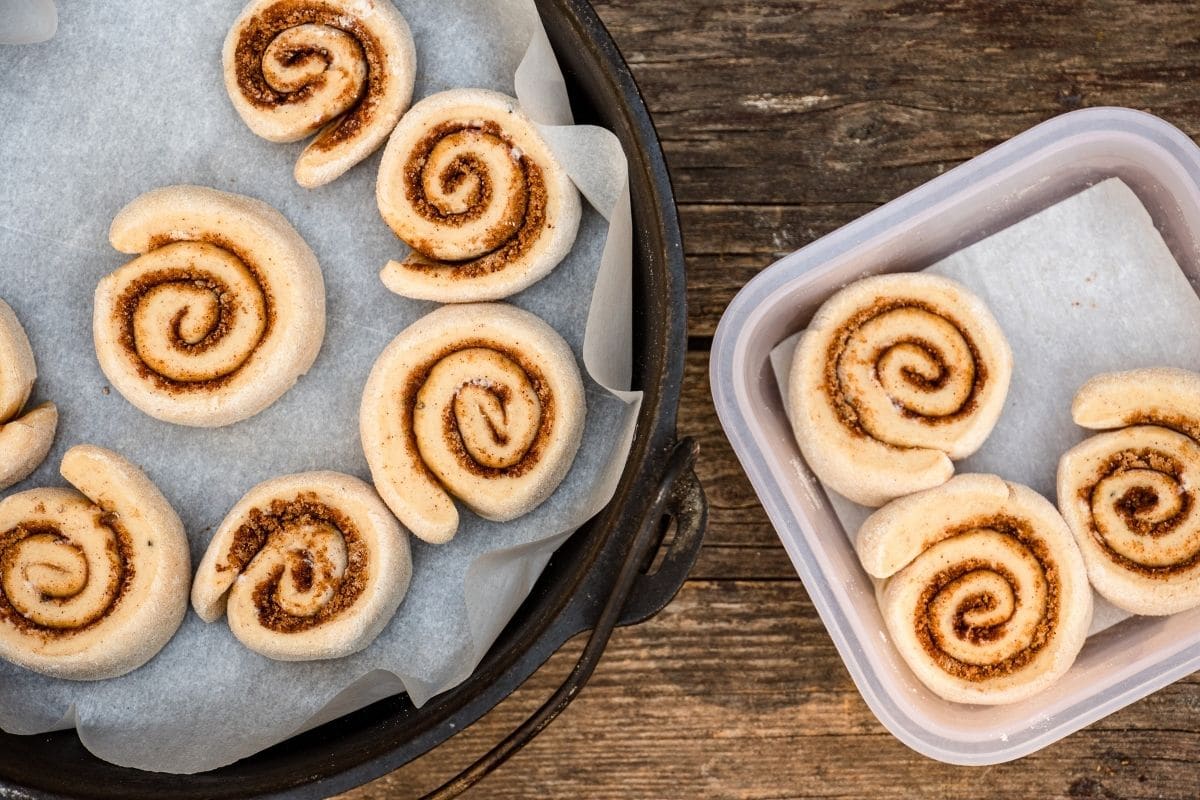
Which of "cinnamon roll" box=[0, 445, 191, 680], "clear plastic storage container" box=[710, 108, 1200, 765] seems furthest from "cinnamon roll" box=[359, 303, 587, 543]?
"cinnamon roll" box=[0, 445, 191, 680]

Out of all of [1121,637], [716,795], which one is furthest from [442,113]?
[1121,637]

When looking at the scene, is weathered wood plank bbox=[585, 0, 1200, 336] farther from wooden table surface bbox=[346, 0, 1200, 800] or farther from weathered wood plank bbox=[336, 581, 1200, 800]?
weathered wood plank bbox=[336, 581, 1200, 800]

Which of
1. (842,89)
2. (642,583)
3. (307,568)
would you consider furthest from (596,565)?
(842,89)

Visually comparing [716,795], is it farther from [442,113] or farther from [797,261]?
[442,113]

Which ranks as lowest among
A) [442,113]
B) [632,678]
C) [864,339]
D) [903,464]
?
[632,678]

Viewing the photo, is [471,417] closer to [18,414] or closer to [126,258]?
[126,258]

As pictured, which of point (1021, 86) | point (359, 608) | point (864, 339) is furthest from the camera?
point (1021, 86)

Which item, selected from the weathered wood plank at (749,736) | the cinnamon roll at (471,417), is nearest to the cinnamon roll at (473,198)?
the cinnamon roll at (471,417)
